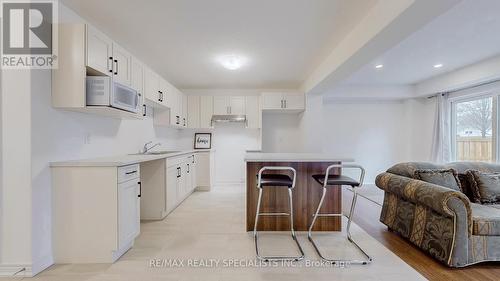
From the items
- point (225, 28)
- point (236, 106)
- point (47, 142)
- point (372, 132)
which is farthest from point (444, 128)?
point (47, 142)

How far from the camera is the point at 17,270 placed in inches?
78.5

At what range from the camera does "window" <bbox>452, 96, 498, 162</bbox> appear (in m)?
4.27

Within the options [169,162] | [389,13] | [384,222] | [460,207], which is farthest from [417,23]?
[169,162]

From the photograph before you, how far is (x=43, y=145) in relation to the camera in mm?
2070

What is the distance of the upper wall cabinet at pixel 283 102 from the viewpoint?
5.21 meters

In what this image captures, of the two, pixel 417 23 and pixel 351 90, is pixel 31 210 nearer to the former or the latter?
pixel 417 23

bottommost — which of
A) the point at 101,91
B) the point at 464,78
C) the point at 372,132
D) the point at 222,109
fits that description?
the point at 372,132

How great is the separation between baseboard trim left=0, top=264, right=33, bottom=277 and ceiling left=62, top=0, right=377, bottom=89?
244 centimetres

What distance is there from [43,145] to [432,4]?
3.37m

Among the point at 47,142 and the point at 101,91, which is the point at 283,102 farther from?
the point at 47,142

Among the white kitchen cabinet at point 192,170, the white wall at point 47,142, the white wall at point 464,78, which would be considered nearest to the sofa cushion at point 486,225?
the white wall at point 464,78

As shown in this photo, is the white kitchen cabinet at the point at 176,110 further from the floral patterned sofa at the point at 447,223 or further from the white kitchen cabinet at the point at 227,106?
the floral patterned sofa at the point at 447,223

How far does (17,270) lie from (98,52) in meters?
2.09

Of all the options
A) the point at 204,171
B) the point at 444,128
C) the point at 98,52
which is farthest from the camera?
the point at 204,171
